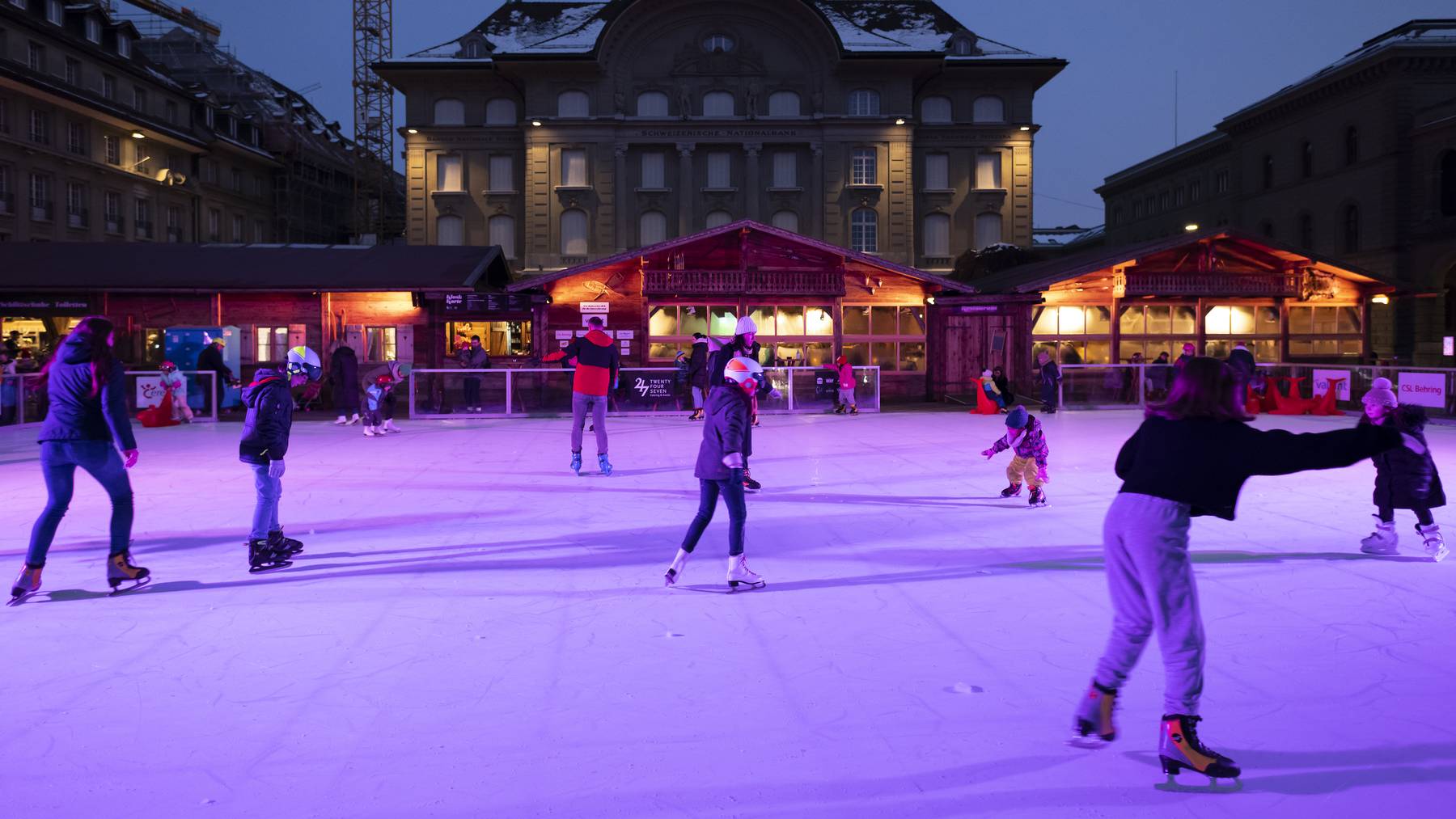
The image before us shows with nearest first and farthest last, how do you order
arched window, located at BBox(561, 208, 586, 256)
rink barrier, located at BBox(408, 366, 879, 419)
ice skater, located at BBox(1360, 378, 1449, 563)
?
1. ice skater, located at BBox(1360, 378, 1449, 563)
2. rink barrier, located at BBox(408, 366, 879, 419)
3. arched window, located at BBox(561, 208, 586, 256)

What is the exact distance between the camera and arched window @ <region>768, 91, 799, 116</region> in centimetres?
4619

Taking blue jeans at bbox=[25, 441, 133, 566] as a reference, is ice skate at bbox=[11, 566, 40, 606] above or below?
below

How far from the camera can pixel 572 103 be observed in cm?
4606

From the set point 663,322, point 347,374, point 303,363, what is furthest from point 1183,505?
point 663,322

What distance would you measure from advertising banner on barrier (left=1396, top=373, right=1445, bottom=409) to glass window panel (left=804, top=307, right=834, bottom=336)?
1310 cm

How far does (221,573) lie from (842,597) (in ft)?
13.8

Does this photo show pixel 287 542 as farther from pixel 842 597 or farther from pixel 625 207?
pixel 625 207

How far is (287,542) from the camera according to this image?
795cm

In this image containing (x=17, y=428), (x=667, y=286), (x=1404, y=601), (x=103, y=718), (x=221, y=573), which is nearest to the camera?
(x=103, y=718)

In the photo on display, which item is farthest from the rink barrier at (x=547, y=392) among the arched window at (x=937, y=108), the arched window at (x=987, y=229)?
the arched window at (x=937, y=108)

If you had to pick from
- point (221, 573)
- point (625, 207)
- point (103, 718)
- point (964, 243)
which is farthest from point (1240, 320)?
point (103, 718)

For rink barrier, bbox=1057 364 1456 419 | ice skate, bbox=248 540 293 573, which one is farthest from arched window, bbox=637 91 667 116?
ice skate, bbox=248 540 293 573

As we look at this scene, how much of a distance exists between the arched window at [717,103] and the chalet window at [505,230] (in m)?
9.30

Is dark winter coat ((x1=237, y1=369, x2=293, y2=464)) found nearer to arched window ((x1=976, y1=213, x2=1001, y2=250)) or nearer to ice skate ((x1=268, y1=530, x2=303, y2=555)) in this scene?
ice skate ((x1=268, y1=530, x2=303, y2=555))
